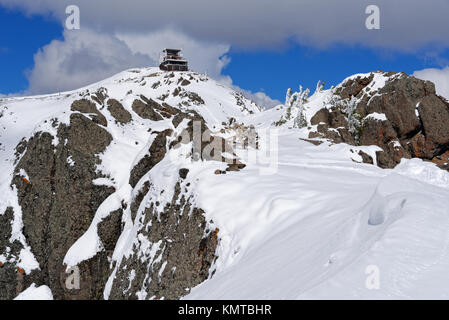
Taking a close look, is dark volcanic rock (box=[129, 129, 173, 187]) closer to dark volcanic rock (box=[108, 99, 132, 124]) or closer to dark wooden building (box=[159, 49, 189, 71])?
dark volcanic rock (box=[108, 99, 132, 124])

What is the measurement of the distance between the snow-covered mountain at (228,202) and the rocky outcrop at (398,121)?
0.14 metres

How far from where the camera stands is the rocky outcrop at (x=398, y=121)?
33.9m

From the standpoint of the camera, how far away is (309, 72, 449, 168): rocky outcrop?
3391 cm

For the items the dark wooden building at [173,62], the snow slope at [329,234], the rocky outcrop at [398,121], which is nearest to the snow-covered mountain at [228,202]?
the snow slope at [329,234]

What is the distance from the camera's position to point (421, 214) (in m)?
6.68

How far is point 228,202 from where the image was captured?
47.0 ft

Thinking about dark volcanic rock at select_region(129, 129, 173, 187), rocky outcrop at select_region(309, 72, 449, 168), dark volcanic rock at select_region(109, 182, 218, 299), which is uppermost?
rocky outcrop at select_region(309, 72, 449, 168)

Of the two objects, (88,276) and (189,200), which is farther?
(88,276)

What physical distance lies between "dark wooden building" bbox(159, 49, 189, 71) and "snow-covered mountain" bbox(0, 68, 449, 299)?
83328 mm

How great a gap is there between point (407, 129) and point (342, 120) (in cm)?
682

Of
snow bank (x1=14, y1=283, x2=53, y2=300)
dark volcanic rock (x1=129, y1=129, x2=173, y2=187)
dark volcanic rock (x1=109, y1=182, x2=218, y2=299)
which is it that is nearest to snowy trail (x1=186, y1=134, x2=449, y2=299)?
dark volcanic rock (x1=109, y1=182, x2=218, y2=299)
